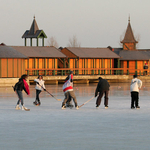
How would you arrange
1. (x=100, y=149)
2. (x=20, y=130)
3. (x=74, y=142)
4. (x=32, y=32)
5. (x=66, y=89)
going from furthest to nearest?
(x=32, y=32) → (x=66, y=89) → (x=20, y=130) → (x=74, y=142) → (x=100, y=149)

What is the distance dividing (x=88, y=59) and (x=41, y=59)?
7391mm

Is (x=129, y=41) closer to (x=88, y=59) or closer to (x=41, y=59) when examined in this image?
(x=88, y=59)

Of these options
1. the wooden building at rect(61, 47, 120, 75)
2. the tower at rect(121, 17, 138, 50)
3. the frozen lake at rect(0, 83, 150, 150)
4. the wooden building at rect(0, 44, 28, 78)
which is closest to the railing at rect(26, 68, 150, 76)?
the wooden building at rect(61, 47, 120, 75)

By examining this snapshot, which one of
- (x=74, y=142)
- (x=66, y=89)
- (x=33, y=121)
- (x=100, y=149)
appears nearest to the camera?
(x=100, y=149)

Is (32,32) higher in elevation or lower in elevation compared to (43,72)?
higher

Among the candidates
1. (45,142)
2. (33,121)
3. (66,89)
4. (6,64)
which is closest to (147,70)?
(6,64)

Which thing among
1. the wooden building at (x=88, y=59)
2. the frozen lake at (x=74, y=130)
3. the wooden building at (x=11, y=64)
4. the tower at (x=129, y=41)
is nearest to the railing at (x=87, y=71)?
the wooden building at (x=88, y=59)

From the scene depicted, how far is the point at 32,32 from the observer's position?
5656 centimetres

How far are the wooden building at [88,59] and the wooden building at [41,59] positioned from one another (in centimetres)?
277

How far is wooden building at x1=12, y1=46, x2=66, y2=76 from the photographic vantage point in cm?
5209

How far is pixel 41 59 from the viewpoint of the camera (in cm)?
5328

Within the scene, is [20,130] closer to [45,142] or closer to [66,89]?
[45,142]

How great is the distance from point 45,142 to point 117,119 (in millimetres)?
4682

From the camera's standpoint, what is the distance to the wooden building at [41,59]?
52094 mm
